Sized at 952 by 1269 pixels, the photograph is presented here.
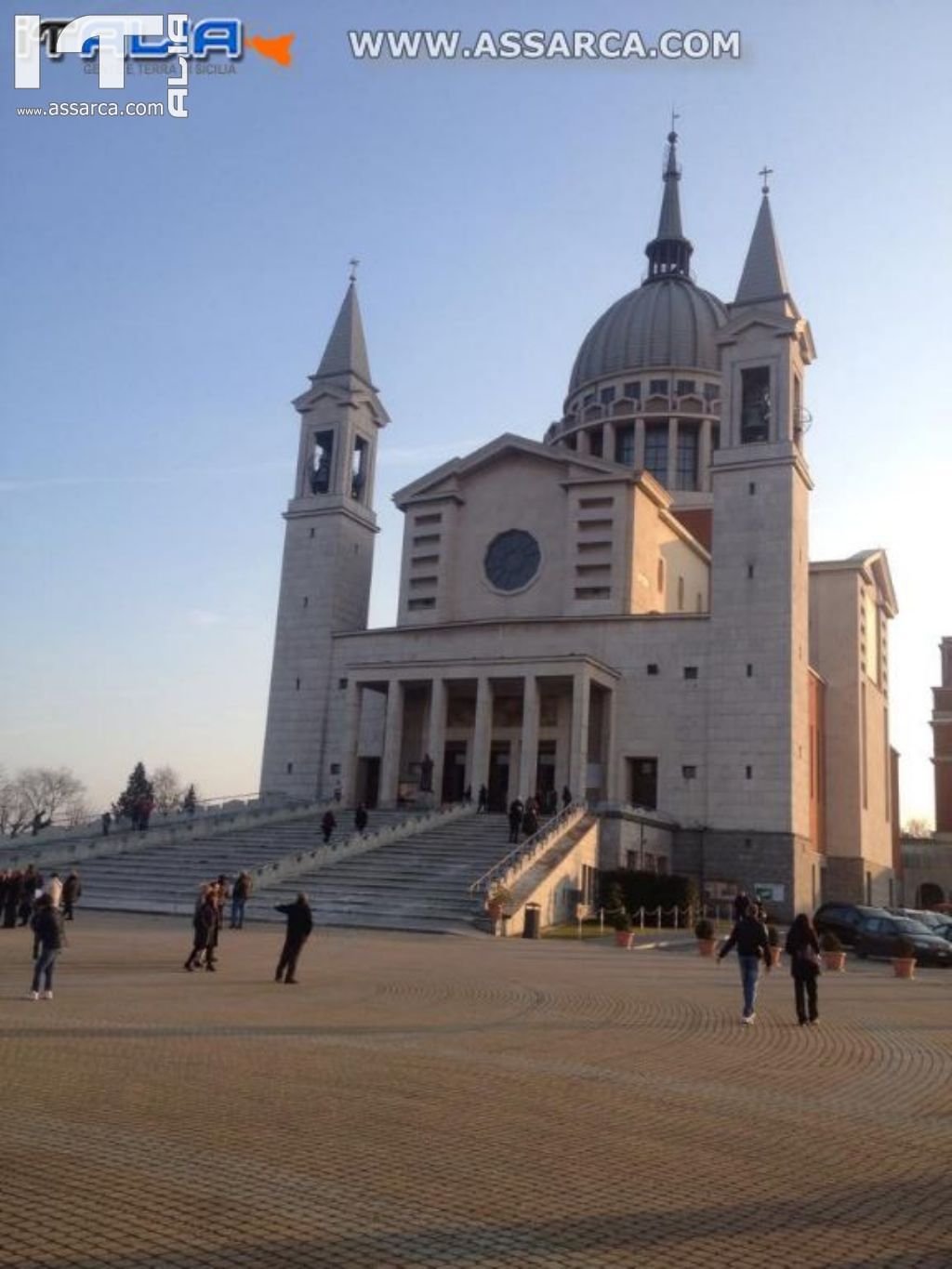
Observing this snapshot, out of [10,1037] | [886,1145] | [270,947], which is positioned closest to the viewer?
[886,1145]

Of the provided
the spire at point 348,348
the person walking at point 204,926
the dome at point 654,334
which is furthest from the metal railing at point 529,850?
the dome at point 654,334

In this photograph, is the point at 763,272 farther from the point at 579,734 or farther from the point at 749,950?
the point at 749,950

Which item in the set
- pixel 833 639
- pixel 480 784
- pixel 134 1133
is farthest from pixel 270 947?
pixel 833 639

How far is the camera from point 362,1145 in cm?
847

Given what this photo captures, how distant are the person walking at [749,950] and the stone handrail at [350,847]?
21455 millimetres

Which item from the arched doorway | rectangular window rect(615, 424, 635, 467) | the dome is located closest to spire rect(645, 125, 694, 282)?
the dome

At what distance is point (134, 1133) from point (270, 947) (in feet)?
54.9

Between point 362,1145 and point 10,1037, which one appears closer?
point 362,1145

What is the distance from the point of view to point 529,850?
3781 centimetres

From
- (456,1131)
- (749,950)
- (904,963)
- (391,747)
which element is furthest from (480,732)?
(456,1131)

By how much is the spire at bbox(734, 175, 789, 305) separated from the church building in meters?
0.12

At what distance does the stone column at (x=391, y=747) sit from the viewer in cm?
5097

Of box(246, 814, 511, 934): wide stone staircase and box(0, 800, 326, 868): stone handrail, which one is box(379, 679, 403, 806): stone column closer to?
box(0, 800, 326, 868): stone handrail

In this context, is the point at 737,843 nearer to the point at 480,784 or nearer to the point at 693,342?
the point at 480,784
